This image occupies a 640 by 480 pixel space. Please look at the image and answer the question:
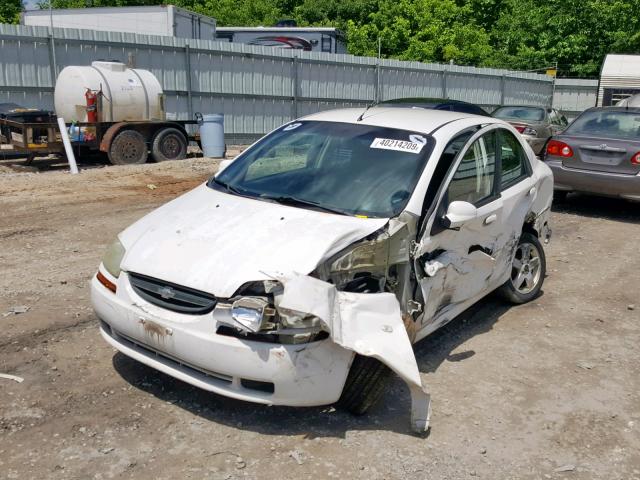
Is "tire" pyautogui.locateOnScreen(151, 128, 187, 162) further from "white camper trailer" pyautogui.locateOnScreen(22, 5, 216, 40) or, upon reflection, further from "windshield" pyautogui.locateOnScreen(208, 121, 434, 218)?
"windshield" pyautogui.locateOnScreen(208, 121, 434, 218)

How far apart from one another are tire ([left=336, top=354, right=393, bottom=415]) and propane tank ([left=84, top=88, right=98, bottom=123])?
10.4 meters

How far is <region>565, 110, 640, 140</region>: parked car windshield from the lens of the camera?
32.1 feet

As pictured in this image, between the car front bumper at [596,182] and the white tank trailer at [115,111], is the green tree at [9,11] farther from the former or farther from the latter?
the car front bumper at [596,182]

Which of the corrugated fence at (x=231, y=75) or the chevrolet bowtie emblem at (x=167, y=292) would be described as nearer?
the chevrolet bowtie emblem at (x=167, y=292)

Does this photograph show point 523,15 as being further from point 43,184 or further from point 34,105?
point 43,184

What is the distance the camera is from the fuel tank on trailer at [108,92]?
41.8 feet

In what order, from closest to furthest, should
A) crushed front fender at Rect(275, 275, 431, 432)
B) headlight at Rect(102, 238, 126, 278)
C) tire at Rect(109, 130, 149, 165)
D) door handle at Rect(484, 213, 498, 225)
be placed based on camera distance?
crushed front fender at Rect(275, 275, 431, 432) < headlight at Rect(102, 238, 126, 278) < door handle at Rect(484, 213, 498, 225) < tire at Rect(109, 130, 149, 165)

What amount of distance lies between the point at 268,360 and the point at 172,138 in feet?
36.8

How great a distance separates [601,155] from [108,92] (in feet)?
29.2

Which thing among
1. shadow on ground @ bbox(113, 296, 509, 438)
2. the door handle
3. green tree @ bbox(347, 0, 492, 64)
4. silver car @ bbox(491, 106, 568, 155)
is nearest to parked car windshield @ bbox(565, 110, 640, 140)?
silver car @ bbox(491, 106, 568, 155)

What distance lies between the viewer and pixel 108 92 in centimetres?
1277

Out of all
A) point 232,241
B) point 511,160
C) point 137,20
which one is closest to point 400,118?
point 511,160

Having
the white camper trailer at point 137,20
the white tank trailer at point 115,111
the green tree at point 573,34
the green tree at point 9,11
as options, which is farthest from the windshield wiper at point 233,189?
the green tree at point 9,11

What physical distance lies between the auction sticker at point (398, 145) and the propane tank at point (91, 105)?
938cm
